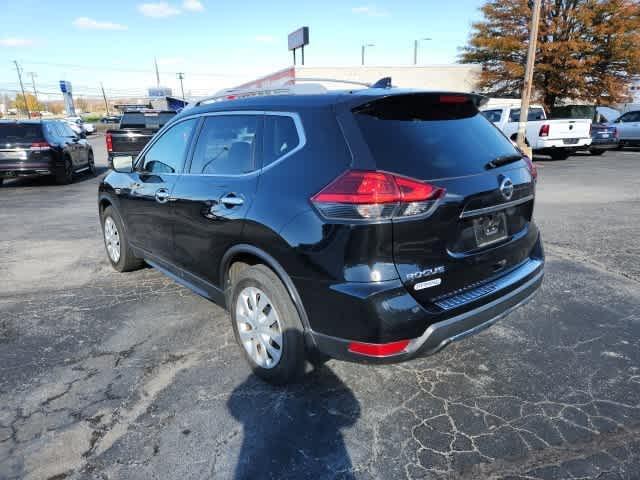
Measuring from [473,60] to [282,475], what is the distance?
30712 millimetres

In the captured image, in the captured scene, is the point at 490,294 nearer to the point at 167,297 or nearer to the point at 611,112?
the point at 167,297

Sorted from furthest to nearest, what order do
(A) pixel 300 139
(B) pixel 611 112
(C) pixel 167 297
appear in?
(B) pixel 611 112
(C) pixel 167 297
(A) pixel 300 139

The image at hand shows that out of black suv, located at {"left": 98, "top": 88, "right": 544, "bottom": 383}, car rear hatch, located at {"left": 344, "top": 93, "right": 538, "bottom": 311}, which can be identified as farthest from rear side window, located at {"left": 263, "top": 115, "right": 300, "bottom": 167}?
car rear hatch, located at {"left": 344, "top": 93, "right": 538, "bottom": 311}

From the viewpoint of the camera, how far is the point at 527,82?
15094mm

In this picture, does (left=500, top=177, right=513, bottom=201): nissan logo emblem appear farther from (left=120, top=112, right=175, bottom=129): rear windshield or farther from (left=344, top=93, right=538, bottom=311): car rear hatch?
(left=120, top=112, right=175, bottom=129): rear windshield

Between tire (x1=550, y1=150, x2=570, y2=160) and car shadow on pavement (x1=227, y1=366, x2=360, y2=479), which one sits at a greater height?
car shadow on pavement (x1=227, y1=366, x2=360, y2=479)

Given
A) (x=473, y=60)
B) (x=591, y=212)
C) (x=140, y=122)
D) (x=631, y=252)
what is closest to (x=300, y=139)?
(x=631, y=252)

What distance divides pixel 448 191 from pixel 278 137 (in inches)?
41.8

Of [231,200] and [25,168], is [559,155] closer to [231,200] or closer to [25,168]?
[25,168]

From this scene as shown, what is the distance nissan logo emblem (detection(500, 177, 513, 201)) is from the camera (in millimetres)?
2711

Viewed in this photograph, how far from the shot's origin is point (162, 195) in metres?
3.76

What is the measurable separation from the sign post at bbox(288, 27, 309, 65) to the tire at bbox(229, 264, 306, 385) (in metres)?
32.9

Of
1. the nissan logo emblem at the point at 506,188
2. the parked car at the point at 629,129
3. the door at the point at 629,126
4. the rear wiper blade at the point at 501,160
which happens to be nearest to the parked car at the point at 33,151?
the rear wiper blade at the point at 501,160

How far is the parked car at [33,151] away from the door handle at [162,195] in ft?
31.6
